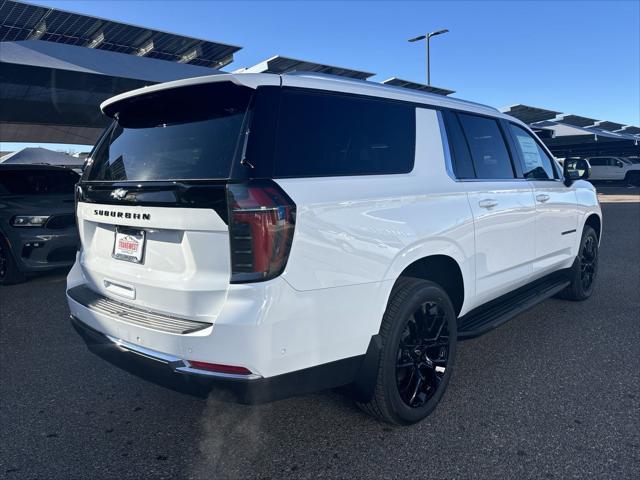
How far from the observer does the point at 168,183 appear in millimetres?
2264

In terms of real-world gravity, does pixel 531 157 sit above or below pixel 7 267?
above

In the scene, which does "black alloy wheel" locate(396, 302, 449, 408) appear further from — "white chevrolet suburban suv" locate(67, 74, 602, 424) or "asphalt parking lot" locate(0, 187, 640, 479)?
"asphalt parking lot" locate(0, 187, 640, 479)

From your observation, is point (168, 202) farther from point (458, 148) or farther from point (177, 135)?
point (458, 148)

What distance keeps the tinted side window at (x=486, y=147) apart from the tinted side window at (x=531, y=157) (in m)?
0.31

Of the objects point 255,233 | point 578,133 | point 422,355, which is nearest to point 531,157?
point 422,355

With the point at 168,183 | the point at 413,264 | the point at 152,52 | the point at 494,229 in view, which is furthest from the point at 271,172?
the point at 152,52

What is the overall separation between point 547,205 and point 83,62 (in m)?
13.1

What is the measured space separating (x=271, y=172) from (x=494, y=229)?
195 cm

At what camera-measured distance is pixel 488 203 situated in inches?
133

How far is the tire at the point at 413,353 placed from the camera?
8.46ft

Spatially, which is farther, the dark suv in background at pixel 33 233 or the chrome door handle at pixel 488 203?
the dark suv in background at pixel 33 233

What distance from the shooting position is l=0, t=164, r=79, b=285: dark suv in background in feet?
20.1

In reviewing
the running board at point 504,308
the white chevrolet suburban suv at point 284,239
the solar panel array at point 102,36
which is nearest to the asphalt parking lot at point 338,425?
the white chevrolet suburban suv at point 284,239

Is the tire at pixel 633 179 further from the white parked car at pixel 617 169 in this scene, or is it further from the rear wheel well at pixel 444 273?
the rear wheel well at pixel 444 273
